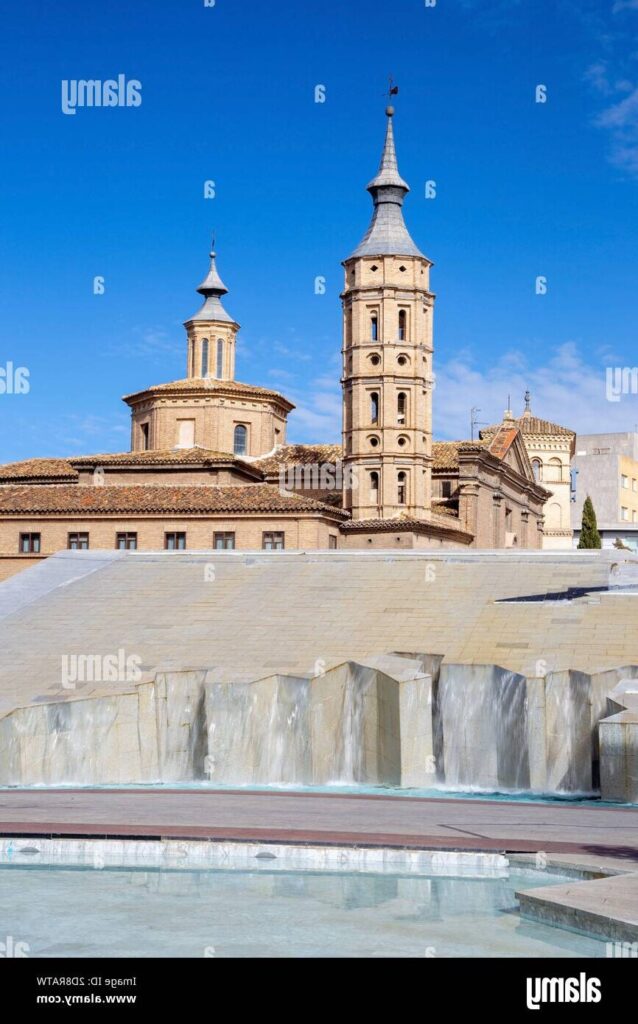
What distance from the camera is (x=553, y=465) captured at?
87812 mm

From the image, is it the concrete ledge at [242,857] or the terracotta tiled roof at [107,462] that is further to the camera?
the terracotta tiled roof at [107,462]

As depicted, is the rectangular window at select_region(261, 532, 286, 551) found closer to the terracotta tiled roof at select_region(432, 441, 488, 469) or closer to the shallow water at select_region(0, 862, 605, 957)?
the terracotta tiled roof at select_region(432, 441, 488, 469)

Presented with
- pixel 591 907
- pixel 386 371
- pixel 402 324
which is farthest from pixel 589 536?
pixel 591 907

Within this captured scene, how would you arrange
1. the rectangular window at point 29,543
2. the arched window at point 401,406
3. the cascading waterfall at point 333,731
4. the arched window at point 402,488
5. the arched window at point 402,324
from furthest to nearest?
1. the arched window at point 402,324
2. the arched window at point 401,406
3. the arched window at point 402,488
4. the rectangular window at point 29,543
5. the cascading waterfall at point 333,731

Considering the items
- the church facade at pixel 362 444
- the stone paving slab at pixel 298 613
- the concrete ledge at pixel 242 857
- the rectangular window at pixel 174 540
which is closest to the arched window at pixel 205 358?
the church facade at pixel 362 444

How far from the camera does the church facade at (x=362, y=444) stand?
183 feet

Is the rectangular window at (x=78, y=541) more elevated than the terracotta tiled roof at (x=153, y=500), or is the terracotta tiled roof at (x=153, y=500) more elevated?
the terracotta tiled roof at (x=153, y=500)

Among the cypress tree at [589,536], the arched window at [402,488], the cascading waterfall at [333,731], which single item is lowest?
the cascading waterfall at [333,731]

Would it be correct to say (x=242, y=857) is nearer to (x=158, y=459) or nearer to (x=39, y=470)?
(x=158, y=459)

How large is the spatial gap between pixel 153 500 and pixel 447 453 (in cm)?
2386

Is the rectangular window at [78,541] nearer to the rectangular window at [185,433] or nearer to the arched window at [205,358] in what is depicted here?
the rectangular window at [185,433]

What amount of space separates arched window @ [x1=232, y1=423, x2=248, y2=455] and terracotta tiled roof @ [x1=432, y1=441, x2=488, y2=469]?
34.4 feet

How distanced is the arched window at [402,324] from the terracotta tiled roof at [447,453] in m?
6.85

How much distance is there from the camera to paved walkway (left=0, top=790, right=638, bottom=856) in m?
12.8
